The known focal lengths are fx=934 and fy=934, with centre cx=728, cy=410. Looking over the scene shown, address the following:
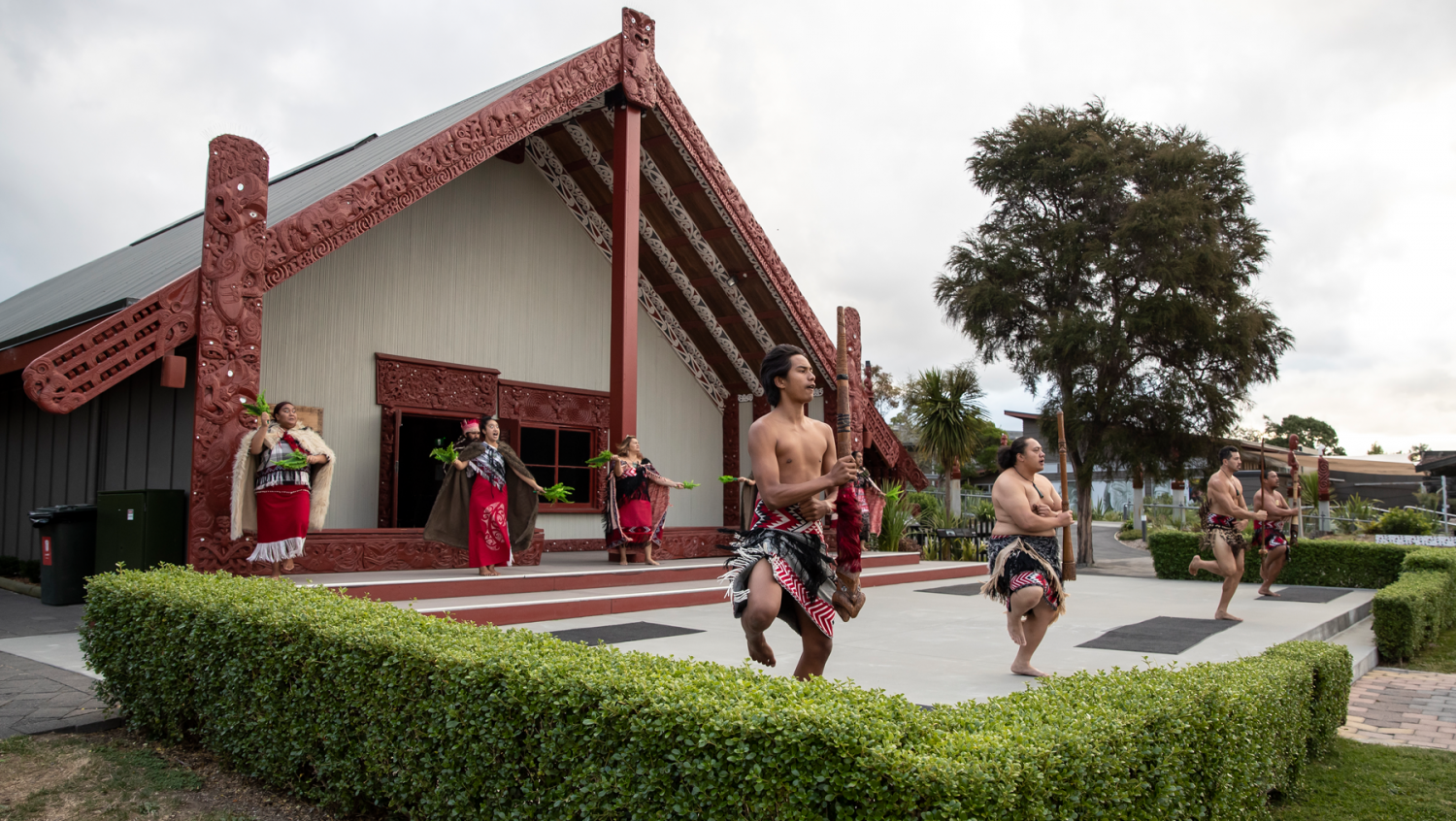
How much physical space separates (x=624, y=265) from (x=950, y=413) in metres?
12.5

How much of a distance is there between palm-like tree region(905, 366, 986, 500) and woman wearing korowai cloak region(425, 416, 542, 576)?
1441 cm

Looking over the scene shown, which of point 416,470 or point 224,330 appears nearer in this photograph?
point 224,330

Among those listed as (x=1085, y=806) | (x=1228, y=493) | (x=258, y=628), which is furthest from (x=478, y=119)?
(x=1085, y=806)

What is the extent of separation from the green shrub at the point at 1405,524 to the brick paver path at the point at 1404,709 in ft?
52.9

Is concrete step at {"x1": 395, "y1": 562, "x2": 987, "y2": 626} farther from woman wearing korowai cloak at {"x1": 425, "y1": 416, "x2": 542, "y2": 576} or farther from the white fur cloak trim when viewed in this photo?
the white fur cloak trim

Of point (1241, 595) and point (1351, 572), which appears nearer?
point (1241, 595)

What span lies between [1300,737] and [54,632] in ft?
27.7

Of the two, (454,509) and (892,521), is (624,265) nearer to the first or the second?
(454,509)

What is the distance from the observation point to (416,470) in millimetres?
12070

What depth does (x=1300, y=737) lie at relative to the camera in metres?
4.31

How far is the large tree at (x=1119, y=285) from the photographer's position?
69.4ft

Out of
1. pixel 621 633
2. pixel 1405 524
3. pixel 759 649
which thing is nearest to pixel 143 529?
pixel 621 633

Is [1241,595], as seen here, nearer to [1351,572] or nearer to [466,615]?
[1351,572]

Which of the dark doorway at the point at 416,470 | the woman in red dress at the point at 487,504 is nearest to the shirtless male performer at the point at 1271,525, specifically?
A: the woman in red dress at the point at 487,504
